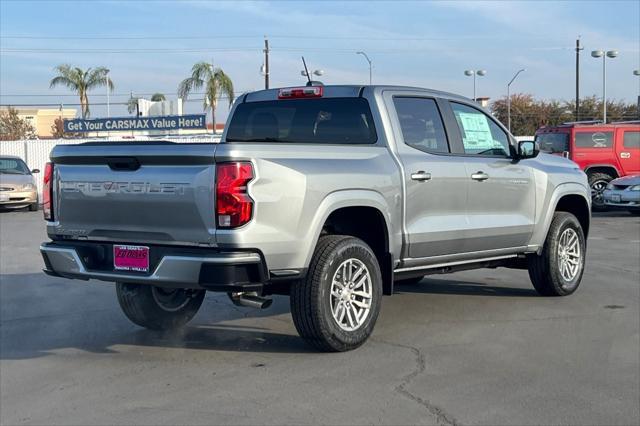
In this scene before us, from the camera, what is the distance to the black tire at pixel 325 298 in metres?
5.50

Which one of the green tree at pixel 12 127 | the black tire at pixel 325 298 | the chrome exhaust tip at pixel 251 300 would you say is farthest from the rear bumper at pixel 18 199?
the green tree at pixel 12 127

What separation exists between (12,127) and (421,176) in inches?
2329

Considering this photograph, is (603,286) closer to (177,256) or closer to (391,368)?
(391,368)

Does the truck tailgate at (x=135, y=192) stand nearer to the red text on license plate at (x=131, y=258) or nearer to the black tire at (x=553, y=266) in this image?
the red text on license plate at (x=131, y=258)

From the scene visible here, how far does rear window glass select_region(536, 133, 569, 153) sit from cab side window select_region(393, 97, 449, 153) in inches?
533

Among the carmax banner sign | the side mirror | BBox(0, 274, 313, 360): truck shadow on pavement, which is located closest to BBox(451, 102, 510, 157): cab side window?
the side mirror

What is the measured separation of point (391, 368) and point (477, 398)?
82cm

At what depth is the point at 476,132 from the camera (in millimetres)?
7281

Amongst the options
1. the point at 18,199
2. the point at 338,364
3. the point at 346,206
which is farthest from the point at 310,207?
the point at 18,199

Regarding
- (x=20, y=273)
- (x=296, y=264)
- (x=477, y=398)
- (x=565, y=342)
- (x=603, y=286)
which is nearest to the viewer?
(x=477, y=398)

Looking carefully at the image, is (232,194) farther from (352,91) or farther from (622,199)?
(622,199)

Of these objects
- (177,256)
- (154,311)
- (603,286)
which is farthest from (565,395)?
(603,286)

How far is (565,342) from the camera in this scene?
20.4 ft

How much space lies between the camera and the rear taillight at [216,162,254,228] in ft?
16.4
